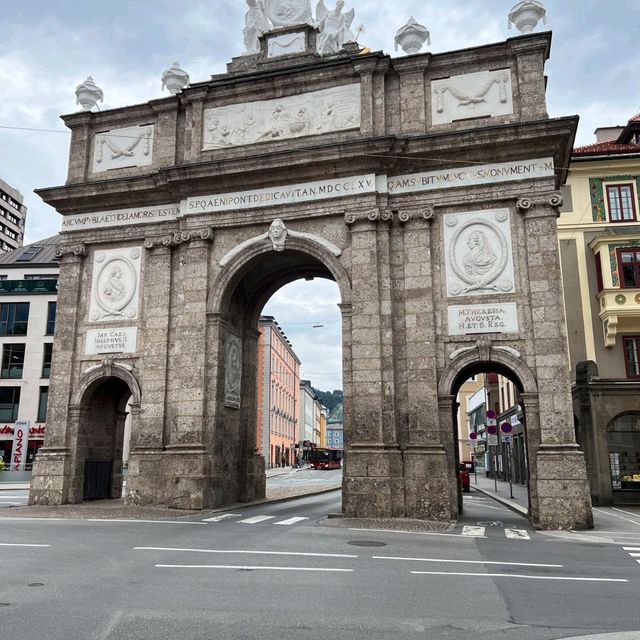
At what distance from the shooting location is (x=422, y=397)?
18703 mm

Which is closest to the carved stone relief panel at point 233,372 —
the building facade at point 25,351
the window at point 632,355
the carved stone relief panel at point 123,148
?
the carved stone relief panel at point 123,148

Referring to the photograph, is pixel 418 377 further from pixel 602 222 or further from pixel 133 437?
pixel 602 222

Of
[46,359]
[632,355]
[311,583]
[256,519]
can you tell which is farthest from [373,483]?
[46,359]

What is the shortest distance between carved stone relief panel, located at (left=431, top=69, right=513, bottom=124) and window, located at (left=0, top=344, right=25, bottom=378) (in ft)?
141

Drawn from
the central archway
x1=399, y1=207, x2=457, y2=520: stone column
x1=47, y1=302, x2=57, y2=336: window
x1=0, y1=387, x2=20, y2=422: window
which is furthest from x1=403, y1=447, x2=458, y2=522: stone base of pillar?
x1=0, y1=387, x2=20, y2=422: window

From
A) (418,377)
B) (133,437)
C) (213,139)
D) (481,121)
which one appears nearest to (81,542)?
(133,437)

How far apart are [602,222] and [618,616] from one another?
1006 inches

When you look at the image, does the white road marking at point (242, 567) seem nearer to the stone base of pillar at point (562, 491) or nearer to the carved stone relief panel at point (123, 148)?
the stone base of pillar at point (562, 491)

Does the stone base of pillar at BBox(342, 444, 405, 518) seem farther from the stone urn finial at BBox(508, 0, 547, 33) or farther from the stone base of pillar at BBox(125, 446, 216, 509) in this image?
the stone urn finial at BBox(508, 0, 547, 33)

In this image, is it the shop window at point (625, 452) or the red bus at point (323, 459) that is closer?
the shop window at point (625, 452)

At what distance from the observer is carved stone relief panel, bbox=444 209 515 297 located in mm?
19281

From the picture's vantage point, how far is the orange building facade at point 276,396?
75.1m

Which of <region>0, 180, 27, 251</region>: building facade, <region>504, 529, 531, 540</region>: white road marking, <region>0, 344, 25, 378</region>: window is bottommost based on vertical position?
<region>504, 529, 531, 540</region>: white road marking

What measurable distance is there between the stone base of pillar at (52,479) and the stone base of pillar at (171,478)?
2.50 metres
